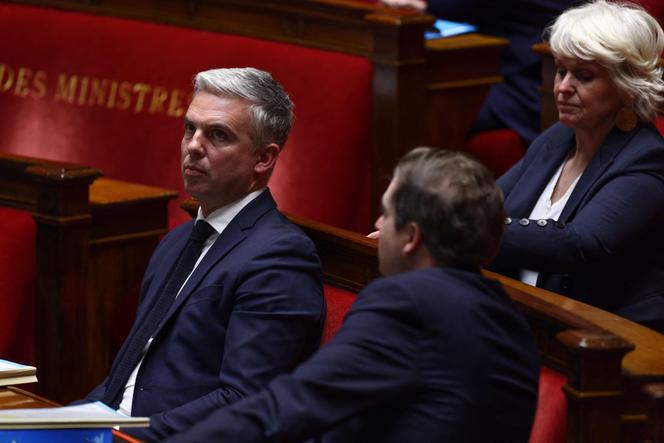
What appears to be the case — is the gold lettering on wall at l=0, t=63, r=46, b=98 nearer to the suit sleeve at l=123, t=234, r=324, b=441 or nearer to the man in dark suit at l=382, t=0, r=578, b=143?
the man in dark suit at l=382, t=0, r=578, b=143

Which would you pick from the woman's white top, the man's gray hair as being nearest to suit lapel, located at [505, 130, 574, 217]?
the woman's white top

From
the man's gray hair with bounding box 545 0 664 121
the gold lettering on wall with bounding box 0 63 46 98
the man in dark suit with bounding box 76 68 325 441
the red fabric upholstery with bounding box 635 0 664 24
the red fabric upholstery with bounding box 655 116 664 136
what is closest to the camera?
the man in dark suit with bounding box 76 68 325 441

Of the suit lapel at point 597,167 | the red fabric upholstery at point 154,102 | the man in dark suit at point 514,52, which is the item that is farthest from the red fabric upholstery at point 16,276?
A: the man in dark suit at point 514,52

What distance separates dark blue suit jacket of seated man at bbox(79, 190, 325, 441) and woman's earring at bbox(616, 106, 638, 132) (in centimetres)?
42

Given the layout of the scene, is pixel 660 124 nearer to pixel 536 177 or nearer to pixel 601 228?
pixel 536 177

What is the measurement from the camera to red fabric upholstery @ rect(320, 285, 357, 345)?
1.33 m

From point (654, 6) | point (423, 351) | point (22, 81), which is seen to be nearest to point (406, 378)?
point (423, 351)

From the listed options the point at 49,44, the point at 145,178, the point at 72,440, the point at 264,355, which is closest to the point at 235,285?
the point at 264,355

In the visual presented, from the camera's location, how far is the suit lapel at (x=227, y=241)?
1269 millimetres

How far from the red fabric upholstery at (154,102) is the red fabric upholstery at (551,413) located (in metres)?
0.94

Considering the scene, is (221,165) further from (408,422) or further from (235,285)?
(408,422)

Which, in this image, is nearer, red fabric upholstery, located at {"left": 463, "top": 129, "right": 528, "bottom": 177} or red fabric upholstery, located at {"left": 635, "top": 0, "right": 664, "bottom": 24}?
red fabric upholstery, located at {"left": 635, "top": 0, "right": 664, "bottom": 24}

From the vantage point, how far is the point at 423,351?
87 centimetres

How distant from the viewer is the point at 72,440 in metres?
0.95
